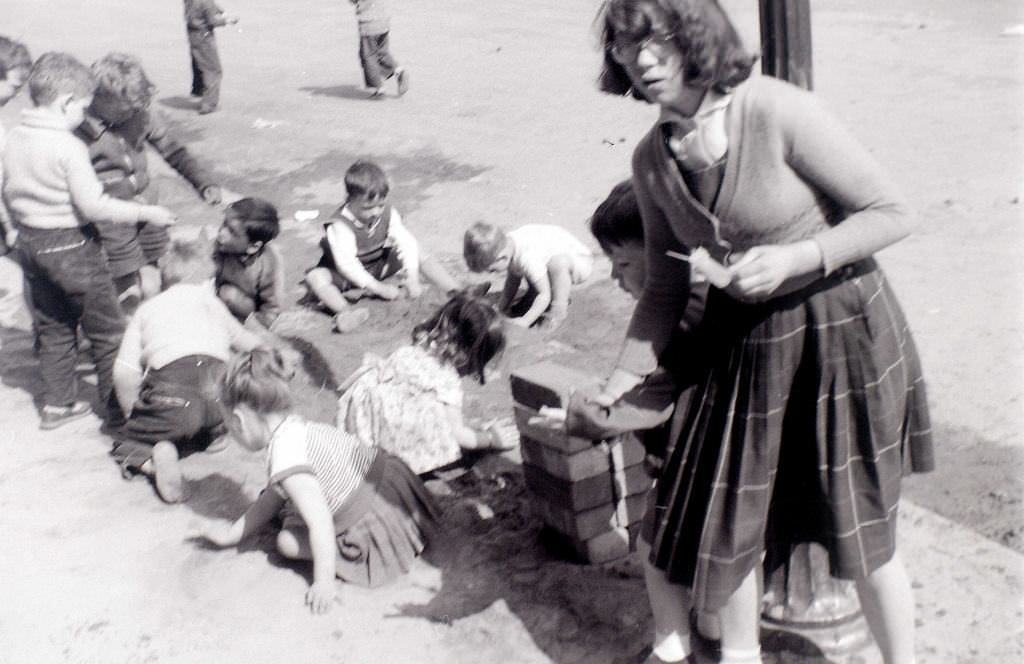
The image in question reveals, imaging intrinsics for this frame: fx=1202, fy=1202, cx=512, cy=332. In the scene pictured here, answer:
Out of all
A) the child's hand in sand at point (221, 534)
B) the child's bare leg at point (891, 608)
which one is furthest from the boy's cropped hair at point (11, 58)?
the child's bare leg at point (891, 608)

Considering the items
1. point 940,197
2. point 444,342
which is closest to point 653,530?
point 444,342

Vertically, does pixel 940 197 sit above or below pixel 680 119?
below

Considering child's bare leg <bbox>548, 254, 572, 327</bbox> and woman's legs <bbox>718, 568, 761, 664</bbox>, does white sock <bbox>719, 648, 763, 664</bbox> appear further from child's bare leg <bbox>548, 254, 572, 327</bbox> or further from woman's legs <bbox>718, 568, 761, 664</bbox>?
child's bare leg <bbox>548, 254, 572, 327</bbox>

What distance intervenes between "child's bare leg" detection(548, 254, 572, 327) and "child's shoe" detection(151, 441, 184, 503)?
218 centimetres

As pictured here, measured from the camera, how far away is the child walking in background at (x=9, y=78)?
5.98 metres

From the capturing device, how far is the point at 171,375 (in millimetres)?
5027

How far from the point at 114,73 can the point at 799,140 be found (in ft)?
13.1

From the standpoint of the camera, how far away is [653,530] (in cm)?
293

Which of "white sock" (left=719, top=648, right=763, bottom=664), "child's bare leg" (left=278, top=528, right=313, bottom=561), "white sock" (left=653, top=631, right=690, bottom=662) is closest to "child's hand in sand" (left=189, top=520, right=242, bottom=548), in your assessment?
"child's bare leg" (left=278, top=528, right=313, bottom=561)

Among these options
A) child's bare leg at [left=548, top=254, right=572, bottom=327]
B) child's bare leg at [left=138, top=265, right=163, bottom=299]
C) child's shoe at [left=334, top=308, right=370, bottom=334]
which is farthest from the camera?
child's shoe at [left=334, top=308, right=370, bottom=334]

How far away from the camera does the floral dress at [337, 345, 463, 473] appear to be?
14.9 feet

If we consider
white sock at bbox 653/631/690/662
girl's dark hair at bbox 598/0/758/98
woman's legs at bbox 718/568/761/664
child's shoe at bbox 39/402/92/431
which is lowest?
child's shoe at bbox 39/402/92/431

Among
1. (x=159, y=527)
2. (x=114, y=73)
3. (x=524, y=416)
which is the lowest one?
(x=159, y=527)

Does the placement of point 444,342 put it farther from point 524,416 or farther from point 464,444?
point 524,416
